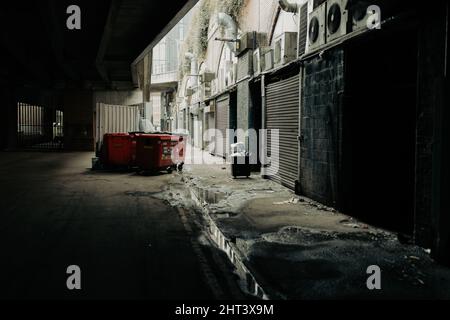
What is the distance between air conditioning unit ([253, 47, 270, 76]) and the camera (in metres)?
15.0

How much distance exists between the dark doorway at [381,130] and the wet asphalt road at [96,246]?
3.69 metres

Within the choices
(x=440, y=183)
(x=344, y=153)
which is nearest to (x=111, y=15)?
(x=344, y=153)

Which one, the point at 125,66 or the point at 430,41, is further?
Result: the point at 125,66

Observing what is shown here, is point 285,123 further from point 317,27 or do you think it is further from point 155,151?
point 155,151

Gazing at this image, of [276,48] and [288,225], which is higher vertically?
[276,48]

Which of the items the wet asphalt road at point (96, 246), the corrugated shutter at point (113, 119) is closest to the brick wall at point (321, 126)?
the wet asphalt road at point (96, 246)

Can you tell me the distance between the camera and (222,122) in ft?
77.7

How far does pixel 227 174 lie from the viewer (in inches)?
632

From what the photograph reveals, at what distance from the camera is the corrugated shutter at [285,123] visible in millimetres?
12039

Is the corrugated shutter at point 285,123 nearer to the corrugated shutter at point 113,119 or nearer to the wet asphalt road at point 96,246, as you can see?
the wet asphalt road at point 96,246

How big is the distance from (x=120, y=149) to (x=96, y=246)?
11.5 m

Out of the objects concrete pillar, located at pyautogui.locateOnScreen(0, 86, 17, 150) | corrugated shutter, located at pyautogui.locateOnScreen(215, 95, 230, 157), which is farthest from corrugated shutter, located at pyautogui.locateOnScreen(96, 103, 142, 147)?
concrete pillar, located at pyautogui.locateOnScreen(0, 86, 17, 150)

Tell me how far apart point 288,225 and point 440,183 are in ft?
9.45
